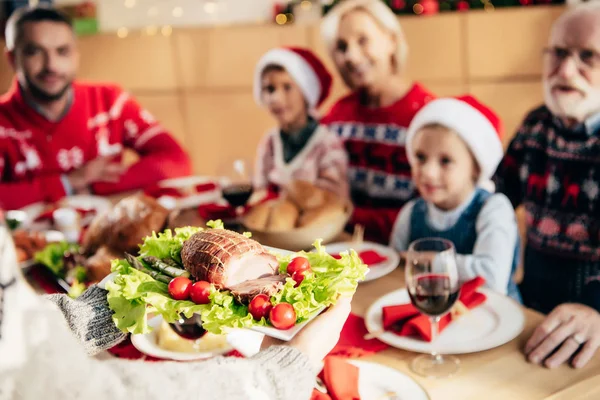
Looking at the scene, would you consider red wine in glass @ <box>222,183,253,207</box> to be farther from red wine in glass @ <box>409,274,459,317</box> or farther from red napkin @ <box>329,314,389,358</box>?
red wine in glass @ <box>409,274,459,317</box>

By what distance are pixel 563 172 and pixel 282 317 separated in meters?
1.01

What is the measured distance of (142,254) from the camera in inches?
39.1

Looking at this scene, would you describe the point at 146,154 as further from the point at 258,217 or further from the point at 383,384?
the point at 383,384

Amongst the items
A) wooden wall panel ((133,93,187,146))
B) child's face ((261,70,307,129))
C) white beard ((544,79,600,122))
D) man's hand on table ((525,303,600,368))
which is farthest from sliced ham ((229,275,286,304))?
wooden wall panel ((133,93,187,146))

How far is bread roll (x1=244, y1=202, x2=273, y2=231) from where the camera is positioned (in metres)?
1.44

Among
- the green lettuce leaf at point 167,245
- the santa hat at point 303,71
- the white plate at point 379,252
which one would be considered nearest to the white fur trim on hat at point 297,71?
the santa hat at point 303,71

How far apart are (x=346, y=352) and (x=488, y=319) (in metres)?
0.26

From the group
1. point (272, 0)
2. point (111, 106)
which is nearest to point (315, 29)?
point (272, 0)

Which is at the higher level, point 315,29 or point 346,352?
point 315,29

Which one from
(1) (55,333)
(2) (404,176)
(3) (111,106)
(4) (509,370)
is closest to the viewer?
(1) (55,333)

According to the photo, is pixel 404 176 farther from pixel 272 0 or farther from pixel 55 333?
pixel 272 0

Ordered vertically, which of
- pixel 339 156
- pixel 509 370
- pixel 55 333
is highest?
pixel 55 333

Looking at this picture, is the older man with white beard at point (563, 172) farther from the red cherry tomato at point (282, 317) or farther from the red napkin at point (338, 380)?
the red cherry tomato at point (282, 317)

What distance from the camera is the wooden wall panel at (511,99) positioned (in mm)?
2988
